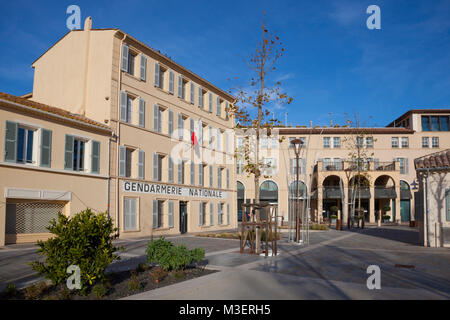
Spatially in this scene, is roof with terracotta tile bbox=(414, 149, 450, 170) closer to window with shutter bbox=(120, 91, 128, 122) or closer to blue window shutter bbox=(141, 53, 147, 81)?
window with shutter bbox=(120, 91, 128, 122)

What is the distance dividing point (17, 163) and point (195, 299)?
41.3 ft

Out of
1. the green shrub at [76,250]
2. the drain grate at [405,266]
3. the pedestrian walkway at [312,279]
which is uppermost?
the green shrub at [76,250]

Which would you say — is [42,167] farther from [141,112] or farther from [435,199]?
[435,199]

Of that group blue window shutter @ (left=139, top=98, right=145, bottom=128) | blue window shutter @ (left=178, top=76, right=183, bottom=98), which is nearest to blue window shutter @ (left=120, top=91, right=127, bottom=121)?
blue window shutter @ (left=139, top=98, right=145, bottom=128)

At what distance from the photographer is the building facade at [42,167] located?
15.6 meters

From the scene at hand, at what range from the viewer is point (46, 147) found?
17.1 m

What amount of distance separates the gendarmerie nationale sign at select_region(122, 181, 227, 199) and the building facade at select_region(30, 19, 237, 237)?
2.3 inches

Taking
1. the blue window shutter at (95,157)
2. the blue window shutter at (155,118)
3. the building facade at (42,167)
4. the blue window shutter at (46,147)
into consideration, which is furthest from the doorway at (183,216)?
the blue window shutter at (46,147)

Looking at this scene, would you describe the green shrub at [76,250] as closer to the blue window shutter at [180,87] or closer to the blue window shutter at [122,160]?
the blue window shutter at [122,160]

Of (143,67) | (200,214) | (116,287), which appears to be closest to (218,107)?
(200,214)

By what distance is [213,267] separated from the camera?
32.5 ft

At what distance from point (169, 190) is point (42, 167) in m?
9.64

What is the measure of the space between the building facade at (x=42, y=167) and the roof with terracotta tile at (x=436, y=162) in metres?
14.9
